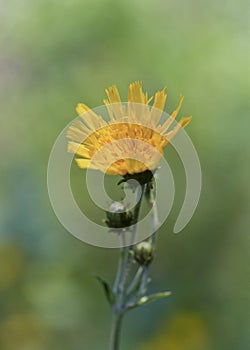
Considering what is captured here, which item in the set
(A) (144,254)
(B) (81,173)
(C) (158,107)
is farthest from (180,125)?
(B) (81,173)

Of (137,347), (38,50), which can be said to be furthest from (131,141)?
(38,50)

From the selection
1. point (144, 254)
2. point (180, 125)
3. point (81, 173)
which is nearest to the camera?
point (180, 125)

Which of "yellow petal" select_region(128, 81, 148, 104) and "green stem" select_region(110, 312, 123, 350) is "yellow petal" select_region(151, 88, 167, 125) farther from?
"green stem" select_region(110, 312, 123, 350)

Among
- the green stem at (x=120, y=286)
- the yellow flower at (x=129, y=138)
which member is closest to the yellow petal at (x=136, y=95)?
the yellow flower at (x=129, y=138)

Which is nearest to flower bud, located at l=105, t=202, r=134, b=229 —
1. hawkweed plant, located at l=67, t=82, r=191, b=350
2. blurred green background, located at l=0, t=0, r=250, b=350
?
hawkweed plant, located at l=67, t=82, r=191, b=350

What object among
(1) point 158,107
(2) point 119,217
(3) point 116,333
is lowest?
(3) point 116,333

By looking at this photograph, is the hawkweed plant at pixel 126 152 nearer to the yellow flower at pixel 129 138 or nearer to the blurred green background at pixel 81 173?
the yellow flower at pixel 129 138

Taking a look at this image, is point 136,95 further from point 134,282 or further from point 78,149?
point 134,282

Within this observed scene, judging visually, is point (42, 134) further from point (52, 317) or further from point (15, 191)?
point (52, 317)
